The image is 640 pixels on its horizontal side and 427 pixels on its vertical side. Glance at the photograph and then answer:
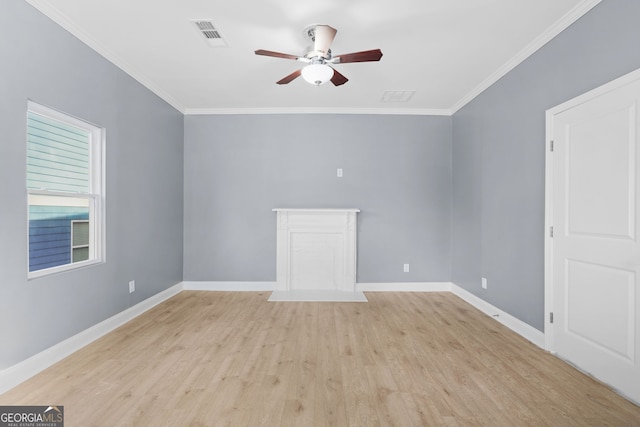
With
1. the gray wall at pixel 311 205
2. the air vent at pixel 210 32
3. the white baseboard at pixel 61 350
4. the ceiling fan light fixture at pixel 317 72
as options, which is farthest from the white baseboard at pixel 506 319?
the white baseboard at pixel 61 350

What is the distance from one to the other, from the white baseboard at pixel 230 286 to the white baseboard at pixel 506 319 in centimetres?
272

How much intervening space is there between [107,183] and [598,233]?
13.7 feet

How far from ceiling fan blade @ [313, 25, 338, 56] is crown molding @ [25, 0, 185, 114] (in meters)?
2.02

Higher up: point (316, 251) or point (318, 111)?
point (318, 111)

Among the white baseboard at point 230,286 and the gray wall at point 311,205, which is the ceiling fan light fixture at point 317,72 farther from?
the white baseboard at point 230,286

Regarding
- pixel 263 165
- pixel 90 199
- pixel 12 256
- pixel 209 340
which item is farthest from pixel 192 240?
pixel 12 256

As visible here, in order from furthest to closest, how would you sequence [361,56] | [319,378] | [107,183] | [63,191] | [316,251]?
1. [316,251]
2. [107,183]
3. [63,191]
4. [361,56]
5. [319,378]

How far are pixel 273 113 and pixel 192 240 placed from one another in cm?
229

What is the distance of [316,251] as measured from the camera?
14.8ft

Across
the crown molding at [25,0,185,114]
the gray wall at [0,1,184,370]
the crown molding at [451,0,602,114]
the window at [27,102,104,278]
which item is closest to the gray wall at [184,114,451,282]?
the gray wall at [0,1,184,370]

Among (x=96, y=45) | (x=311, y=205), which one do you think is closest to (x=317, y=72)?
(x=96, y=45)

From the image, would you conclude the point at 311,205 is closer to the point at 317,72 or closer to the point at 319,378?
the point at 317,72

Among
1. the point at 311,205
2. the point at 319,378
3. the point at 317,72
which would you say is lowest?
the point at 319,378

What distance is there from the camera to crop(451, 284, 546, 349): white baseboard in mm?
2721
